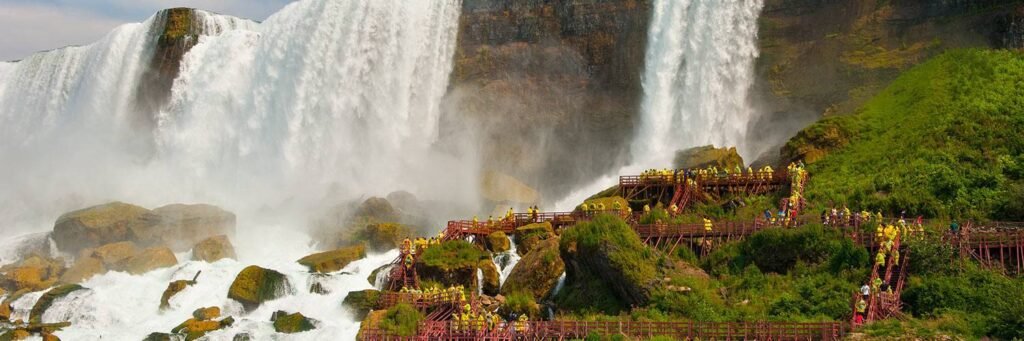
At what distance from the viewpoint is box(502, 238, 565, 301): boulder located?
32.5 meters

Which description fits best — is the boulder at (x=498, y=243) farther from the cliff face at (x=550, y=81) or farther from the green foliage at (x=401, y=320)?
the cliff face at (x=550, y=81)

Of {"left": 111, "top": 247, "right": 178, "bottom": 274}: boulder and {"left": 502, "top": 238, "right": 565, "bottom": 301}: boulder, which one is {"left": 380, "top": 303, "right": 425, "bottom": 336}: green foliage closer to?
{"left": 502, "top": 238, "right": 565, "bottom": 301}: boulder

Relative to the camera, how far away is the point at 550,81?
6072cm

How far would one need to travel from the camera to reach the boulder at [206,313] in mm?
34594

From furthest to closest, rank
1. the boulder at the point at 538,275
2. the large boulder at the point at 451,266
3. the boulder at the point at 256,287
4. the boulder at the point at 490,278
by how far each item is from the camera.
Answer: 1. the boulder at the point at 256,287
2. the boulder at the point at 490,278
3. the large boulder at the point at 451,266
4. the boulder at the point at 538,275

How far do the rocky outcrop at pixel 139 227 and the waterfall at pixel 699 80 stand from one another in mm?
21901

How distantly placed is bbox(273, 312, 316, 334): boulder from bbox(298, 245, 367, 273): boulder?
18.4 ft

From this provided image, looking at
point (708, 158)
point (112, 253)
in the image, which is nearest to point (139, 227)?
point (112, 253)

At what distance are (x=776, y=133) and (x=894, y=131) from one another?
30.1 feet

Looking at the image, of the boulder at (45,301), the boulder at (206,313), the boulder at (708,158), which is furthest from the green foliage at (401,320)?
the boulder at (708,158)

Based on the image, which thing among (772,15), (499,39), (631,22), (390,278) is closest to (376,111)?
(499,39)

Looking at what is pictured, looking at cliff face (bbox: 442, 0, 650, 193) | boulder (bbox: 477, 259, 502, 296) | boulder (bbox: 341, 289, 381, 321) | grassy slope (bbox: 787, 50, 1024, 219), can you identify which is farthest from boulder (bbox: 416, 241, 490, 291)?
cliff face (bbox: 442, 0, 650, 193)

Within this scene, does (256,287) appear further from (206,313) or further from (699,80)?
(699,80)

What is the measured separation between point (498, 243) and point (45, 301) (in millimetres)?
16227
